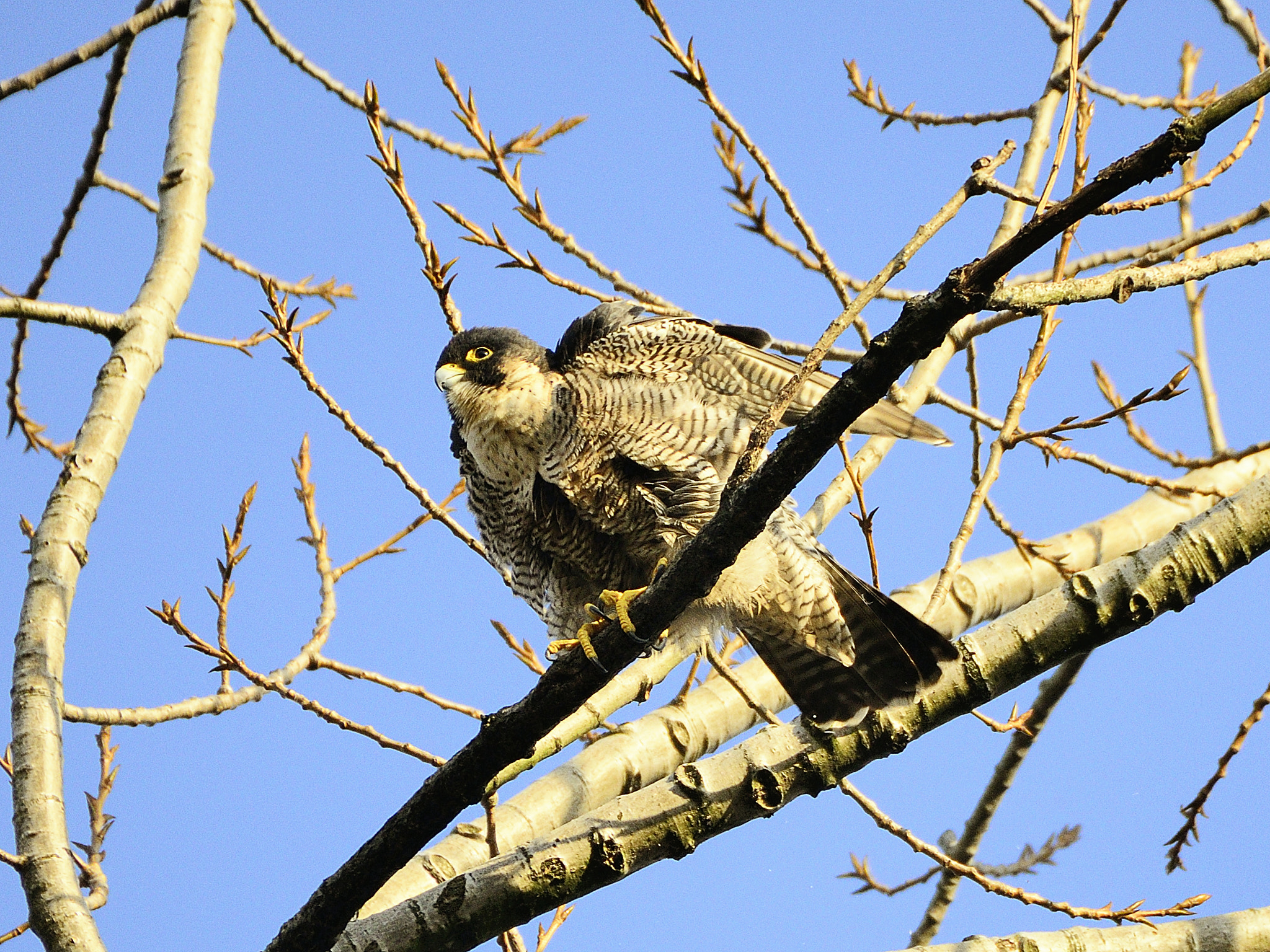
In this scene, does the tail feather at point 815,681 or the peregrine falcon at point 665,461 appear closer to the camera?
the tail feather at point 815,681

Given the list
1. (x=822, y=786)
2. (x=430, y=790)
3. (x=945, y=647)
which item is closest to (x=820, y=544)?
(x=945, y=647)

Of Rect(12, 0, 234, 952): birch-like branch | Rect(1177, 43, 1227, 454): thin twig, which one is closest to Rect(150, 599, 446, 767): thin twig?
Rect(12, 0, 234, 952): birch-like branch

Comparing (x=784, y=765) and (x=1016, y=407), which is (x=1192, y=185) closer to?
(x=1016, y=407)

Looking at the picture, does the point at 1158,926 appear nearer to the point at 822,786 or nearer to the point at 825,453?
the point at 822,786

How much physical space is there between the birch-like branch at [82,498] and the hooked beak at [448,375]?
86 cm

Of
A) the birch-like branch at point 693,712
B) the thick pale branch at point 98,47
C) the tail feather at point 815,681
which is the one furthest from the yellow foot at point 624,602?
the thick pale branch at point 98,47

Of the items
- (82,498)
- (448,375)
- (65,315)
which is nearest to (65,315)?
(65,315)

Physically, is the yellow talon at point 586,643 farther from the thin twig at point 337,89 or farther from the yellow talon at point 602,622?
the thin twig at point 337,89

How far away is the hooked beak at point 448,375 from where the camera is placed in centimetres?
383

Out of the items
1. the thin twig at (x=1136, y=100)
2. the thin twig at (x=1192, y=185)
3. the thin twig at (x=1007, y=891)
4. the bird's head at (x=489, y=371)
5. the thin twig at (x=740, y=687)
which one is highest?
the thin twig at (x=1136, y=100)

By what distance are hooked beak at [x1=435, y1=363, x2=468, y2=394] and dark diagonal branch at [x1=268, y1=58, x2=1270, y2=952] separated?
1.64 meters

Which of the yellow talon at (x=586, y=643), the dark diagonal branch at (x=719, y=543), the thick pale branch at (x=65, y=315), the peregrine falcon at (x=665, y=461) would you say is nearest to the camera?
the dark diagonal branch at (x=719, y=543)

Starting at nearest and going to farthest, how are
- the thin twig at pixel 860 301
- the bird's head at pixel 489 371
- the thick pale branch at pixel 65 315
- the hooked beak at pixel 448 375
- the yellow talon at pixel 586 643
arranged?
the thin twig at pixel 860 301, the yellow talon at pixel 586 643, the thick pale branch at pixel 65 315, the bird's head at pixel 489 371, the hooked beak at pixel 448 375

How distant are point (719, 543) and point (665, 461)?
128cm
